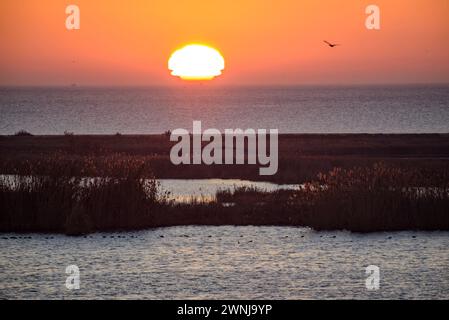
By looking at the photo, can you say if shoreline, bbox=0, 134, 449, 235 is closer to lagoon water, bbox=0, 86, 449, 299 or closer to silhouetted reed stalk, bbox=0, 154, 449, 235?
silhouetted reed stalk, bbox=0, 154, 449, 235

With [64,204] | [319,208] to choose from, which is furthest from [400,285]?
[64,204]

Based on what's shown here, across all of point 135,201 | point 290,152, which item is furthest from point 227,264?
point 290,152

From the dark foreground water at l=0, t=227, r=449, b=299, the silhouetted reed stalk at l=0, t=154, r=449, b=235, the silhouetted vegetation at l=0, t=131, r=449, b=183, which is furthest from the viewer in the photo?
the silhouetted vegetation at l=0, t=131, r=449, b=183

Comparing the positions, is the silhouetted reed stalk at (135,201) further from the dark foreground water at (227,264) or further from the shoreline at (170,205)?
the dark foreground water at (227,264)

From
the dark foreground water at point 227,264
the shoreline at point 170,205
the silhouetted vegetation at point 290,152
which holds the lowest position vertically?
the dark foreground water at point 227,264

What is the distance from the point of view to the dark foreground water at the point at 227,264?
27.2 meters

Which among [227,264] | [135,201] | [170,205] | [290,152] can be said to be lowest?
[227,264]

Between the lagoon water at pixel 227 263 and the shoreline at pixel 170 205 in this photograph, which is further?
the shoreline at pixel 170 205

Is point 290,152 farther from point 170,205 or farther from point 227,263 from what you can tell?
point 227,263

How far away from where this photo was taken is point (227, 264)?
3062 centimetres

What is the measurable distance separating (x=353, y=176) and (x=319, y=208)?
8.03 ft

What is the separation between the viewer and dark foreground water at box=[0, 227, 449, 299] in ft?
89.1

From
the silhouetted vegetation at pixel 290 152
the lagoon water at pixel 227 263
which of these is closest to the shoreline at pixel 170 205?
the lagoon water at pixel 227 263

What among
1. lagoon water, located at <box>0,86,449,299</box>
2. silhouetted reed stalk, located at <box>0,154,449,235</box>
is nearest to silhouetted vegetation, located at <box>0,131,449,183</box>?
silhouetted reed stalk, located at <box>0,154,449,235</box>
